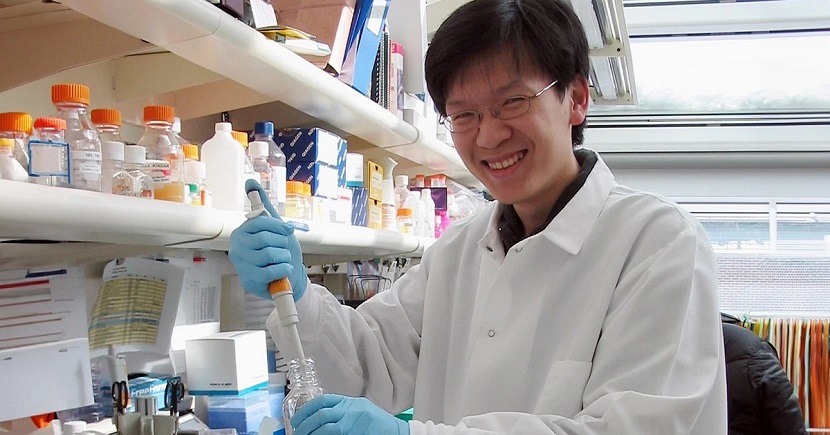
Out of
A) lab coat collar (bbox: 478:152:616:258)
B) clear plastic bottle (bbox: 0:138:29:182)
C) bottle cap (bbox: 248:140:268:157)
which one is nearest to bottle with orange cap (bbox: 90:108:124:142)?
clear plastic bottle (bbox: 0:138:29:182)

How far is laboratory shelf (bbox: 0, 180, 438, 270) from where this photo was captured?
102cm

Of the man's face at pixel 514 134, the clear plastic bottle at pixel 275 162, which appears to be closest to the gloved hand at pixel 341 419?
the man's face at pixel 514 134

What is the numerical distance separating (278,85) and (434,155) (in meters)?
1.11

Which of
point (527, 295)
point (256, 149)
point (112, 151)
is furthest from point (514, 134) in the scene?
point (112, 151)

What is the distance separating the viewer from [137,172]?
4.40 feet

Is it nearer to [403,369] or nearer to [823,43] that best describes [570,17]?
[403,369]

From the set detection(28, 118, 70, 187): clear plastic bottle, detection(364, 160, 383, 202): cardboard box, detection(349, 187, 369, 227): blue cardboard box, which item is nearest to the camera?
detection(28, 118, 70, 187): clear plastic bottle

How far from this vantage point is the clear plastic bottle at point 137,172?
1326mm

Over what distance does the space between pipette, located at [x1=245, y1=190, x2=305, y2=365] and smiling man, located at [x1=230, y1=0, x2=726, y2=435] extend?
19mm

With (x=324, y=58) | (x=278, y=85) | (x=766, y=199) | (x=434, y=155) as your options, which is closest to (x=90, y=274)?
(x=278, y=85)

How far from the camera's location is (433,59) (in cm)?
158

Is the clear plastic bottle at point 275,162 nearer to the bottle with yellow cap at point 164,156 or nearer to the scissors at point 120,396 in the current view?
the bottle with yellow cap at point 164,156

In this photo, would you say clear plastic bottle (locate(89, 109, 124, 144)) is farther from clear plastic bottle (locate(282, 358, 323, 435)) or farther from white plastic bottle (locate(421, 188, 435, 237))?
white plastic bottle (locate(421, 188, 435, 237))

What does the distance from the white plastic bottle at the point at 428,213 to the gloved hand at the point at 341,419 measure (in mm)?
1587
